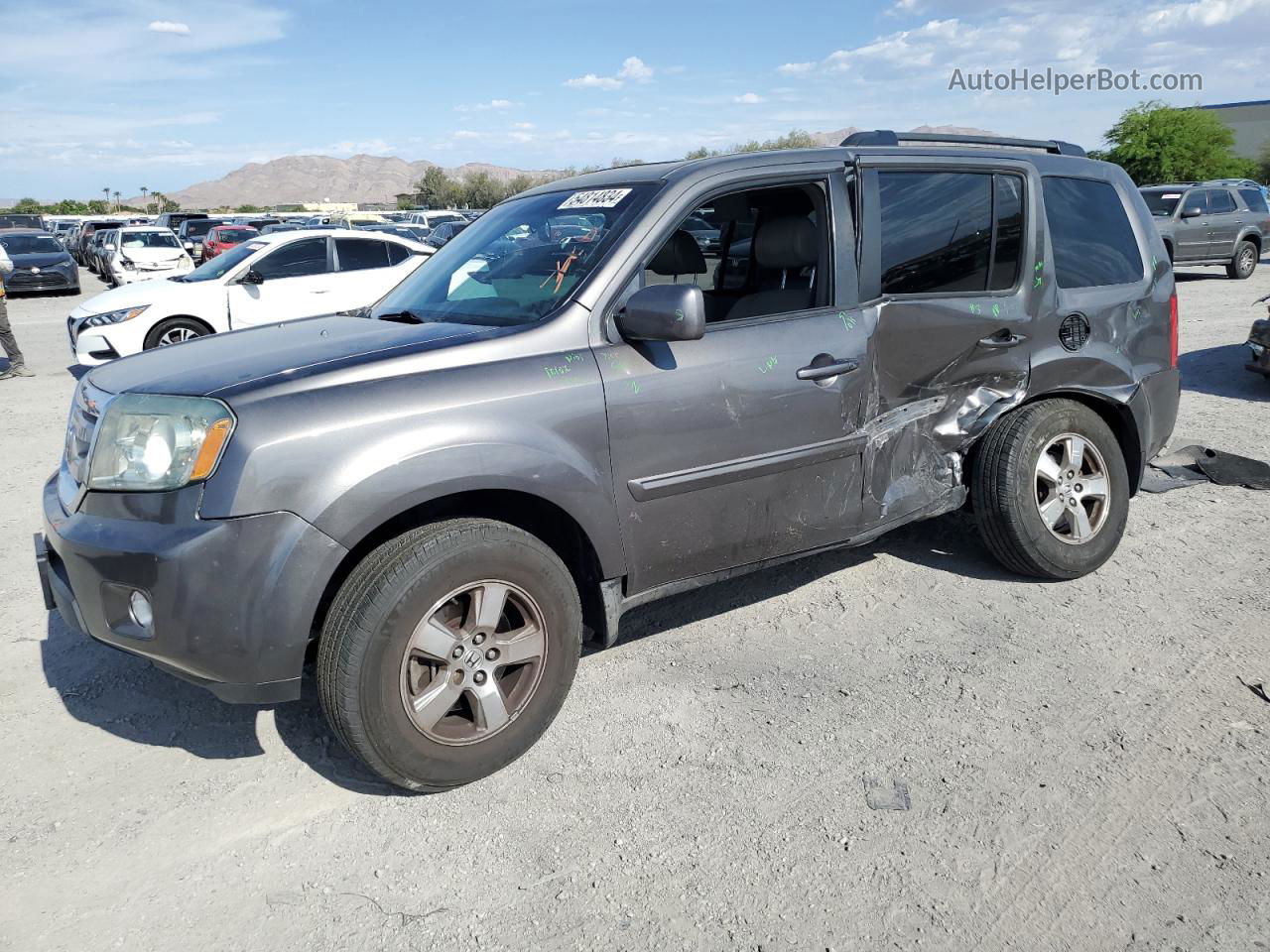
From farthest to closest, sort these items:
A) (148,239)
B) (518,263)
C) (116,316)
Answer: (148,239), (116,316), (518,263)

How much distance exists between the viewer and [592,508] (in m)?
3.21

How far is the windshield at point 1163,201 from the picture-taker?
18.1 metres

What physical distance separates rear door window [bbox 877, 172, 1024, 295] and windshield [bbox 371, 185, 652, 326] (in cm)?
110

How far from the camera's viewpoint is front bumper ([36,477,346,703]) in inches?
106

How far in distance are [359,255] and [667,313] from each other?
9412 mm

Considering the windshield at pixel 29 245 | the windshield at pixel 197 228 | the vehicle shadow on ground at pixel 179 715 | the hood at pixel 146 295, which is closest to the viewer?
the vehicle shadow on ground at pixel 179 715

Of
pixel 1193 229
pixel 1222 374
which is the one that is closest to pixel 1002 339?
pixel 1222 374

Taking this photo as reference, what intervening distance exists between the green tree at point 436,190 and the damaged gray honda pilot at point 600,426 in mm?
76430

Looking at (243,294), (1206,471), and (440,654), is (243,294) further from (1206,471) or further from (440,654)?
(1206,471)

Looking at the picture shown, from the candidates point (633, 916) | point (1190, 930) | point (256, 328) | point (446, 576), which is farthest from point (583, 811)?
point (256, 328)

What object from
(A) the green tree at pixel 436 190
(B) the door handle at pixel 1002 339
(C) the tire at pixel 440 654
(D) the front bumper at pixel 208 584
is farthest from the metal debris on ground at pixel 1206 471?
(A) the green tree at pixel 436 190

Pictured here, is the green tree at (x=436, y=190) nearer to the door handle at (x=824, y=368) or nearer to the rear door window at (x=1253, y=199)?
the rear door window at (x=1253, y=199)

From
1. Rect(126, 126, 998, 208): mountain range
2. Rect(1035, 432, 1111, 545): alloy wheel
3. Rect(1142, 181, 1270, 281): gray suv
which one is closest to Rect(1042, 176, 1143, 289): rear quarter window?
Rect(1035, 432, 1111, 545): alloy wheel

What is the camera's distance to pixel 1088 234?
4.65 m
